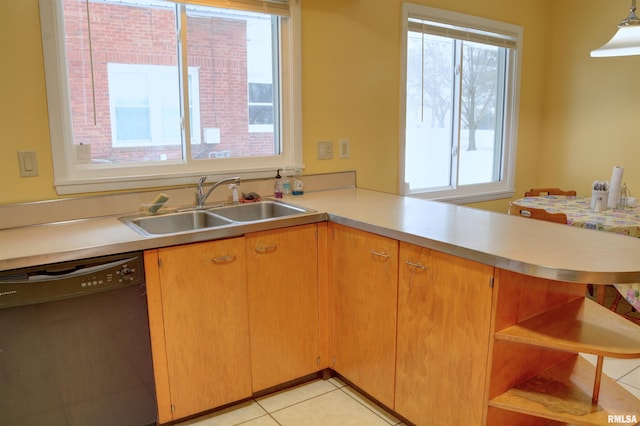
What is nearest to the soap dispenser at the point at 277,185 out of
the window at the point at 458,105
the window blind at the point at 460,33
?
the window at the point at 458,105

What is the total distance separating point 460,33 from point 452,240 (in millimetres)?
2370

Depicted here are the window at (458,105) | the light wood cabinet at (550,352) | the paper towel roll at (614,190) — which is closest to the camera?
the light wood cabinet at (550,352)

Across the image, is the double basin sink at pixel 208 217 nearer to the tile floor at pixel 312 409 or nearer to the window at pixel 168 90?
the window at pixel 168 90

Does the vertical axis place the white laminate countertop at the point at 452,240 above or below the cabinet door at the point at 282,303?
above

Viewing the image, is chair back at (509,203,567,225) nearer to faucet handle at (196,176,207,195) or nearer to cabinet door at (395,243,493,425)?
cabinet door at (395,243,493,425)

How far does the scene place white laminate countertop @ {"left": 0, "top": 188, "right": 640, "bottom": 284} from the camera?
152cm

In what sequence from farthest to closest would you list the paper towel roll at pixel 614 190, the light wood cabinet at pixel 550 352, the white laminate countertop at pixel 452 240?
1. the paper towel roll at pixel 614 190
2. the light wood cabinet at pixel 550 352
3. the white laminate countertop at pixel 452 240

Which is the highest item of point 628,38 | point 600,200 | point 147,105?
point 628,38

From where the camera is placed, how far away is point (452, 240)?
1.80 m

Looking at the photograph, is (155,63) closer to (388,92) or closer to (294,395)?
(388,92)

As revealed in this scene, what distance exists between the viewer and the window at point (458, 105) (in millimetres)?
3469

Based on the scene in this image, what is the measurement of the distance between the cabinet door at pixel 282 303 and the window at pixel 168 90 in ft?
2.15

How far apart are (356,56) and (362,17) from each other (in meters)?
0.24

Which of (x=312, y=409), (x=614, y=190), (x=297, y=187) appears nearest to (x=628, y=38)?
(x=614, y=190)
